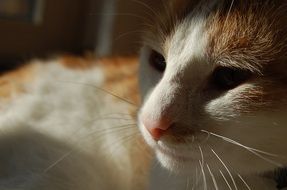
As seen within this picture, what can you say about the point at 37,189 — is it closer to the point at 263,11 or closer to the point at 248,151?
the point at 248,151

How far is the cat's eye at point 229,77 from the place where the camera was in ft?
2.67

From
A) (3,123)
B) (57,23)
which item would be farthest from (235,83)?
(57,23)

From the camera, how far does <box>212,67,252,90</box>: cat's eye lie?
0.81 metres

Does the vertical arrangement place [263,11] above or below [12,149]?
above

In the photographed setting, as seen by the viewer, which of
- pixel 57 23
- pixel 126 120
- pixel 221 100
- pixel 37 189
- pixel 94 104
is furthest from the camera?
pixel 57 23

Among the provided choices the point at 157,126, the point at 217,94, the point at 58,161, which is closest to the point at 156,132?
the point at 157,126

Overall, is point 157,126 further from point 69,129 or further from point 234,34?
point 69,129

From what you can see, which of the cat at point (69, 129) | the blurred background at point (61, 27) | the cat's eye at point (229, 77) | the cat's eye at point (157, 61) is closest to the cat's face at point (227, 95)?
the cat's eye at point (229, 77)

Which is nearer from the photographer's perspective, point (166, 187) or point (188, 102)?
point (188, 102)

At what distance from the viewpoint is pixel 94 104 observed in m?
1.28

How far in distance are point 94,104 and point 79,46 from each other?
1.26 meters

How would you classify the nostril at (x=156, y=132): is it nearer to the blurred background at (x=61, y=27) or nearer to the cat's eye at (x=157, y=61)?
the cat's eye at (x=157, y=61)

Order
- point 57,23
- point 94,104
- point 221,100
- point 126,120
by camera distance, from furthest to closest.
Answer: point 57,23
point 94,104
point 126,120
point 221,100

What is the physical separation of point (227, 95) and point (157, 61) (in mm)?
215
